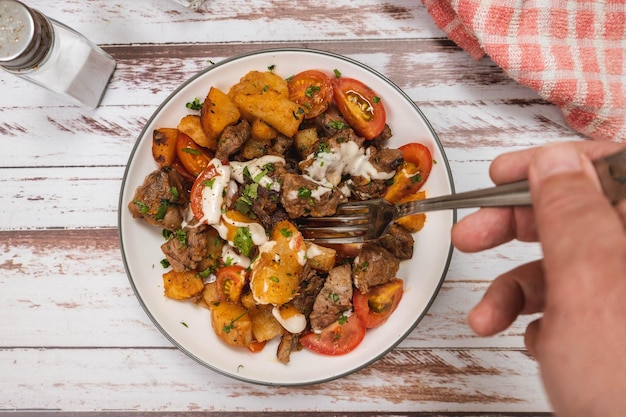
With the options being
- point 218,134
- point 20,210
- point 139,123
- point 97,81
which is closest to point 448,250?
point 218,134

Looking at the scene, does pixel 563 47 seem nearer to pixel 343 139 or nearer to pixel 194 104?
pixel 343 139

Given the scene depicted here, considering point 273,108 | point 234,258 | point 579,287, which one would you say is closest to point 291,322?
point 234,258

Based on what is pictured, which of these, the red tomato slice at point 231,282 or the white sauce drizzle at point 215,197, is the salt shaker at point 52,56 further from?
the red tomato slice at point 231,282

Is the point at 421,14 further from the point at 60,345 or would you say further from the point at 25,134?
the point at 60,345

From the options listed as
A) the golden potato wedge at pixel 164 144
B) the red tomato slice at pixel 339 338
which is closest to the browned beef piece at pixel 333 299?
the red tomato slice at pixel 339 338

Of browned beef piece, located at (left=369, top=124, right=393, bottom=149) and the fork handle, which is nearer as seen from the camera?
the fork handle

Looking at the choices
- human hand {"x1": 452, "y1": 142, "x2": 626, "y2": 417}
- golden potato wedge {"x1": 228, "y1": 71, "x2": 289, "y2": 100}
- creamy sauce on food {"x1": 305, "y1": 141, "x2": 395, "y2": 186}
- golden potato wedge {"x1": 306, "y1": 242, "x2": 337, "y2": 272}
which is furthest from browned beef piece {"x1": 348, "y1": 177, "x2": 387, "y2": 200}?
human hand {"x1": 452, "y1": 142, "x2": 626, "y2": 417}

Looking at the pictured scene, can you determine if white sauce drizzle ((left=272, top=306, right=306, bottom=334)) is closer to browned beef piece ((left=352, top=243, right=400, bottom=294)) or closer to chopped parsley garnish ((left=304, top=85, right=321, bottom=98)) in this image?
browned beef piece ((left=352, top=243, right=400, bottom=294))
